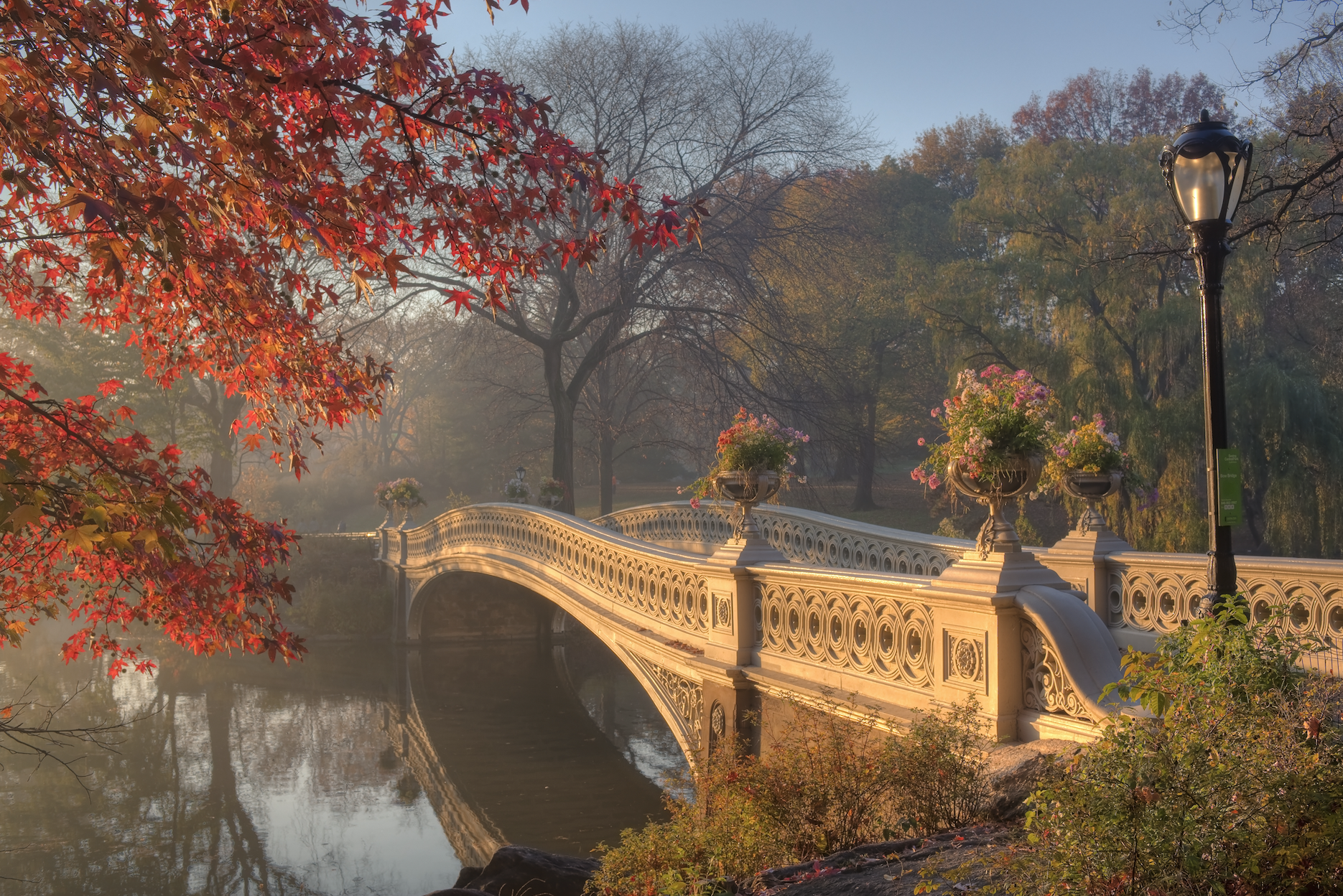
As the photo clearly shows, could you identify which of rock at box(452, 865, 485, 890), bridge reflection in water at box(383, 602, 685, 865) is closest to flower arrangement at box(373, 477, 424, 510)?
bridge reflection in water at box(383, 602, 685, 865)

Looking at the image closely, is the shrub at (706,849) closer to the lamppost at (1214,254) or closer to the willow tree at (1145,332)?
the lamppost at (1214,254)

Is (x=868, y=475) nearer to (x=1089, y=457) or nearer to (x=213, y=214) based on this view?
(x=1089, y=457)

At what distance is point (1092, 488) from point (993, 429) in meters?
4.69

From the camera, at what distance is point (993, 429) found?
5.45 meters

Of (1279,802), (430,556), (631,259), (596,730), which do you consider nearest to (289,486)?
(430,556)

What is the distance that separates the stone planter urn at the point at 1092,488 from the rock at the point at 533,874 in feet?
18.9

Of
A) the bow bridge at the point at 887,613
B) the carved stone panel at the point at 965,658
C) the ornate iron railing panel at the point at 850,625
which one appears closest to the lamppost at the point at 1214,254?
the bow bridge at the point at 887,613

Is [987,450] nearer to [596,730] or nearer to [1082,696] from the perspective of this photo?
[1082,696]

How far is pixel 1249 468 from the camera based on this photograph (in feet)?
59.9

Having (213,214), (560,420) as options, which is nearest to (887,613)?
(213,214)

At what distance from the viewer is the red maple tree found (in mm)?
3178

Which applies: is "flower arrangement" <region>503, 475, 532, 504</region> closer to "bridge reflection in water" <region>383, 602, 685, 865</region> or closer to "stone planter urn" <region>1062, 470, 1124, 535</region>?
"bridge reflection in water" <region>383, 602, 685, 865</region>

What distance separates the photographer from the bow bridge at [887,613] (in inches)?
205

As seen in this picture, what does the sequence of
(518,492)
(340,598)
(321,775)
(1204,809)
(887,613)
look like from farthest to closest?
(340,598)
(518,492)
(321,775)
(887,613)
(1204,809)
